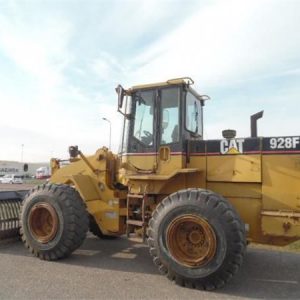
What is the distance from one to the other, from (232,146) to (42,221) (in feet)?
12.9

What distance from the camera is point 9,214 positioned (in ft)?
32.2

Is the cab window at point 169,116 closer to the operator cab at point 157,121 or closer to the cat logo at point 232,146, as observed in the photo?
the operator cab at point 157,121

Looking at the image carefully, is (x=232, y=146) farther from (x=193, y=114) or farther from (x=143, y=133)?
(x=143, y=133)

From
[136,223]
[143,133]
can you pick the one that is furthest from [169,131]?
[136,223]

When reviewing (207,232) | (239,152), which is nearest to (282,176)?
(239,152)

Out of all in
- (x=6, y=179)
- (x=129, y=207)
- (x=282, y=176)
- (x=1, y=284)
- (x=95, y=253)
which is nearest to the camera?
(x=1, y=284)

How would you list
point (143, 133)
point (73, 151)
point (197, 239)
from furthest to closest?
point (73, 151) → point (143, 133) → point (197, 239)

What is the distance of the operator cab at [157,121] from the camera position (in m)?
7.76

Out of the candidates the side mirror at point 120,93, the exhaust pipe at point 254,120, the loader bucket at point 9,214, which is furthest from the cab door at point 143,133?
the loader bucket at point 9,214

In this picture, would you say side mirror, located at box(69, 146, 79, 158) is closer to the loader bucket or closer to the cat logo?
the loader bucket

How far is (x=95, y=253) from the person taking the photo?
8633 mm

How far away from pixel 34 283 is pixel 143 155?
2.93 metres

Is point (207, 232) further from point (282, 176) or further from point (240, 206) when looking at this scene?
point (282, 176)

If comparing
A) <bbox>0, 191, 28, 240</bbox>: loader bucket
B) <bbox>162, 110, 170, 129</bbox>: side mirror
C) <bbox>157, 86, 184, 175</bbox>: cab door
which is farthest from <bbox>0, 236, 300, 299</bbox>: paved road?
<bbox>162, 110, 170, 129</bbox>: side mirror
